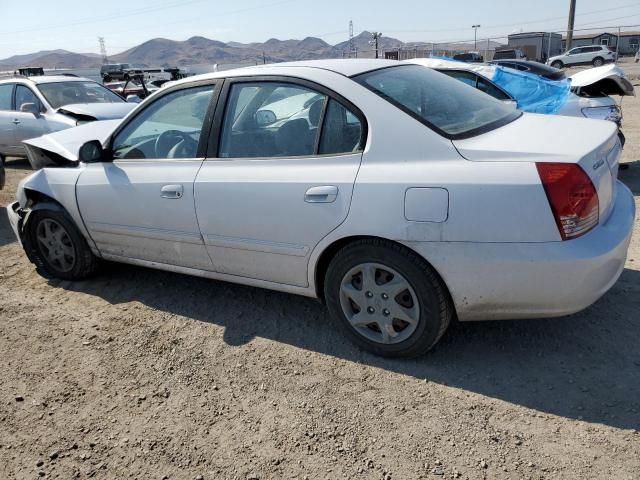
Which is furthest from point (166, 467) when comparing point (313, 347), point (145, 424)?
point (313, 347)

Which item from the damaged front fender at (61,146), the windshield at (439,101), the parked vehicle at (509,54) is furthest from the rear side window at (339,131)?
the parked vehicle at (509,54)

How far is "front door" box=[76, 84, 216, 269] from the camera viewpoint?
136 inches

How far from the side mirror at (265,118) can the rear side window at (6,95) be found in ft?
26.9

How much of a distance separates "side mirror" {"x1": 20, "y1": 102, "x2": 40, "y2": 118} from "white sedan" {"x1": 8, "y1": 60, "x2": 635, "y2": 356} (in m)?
5.90

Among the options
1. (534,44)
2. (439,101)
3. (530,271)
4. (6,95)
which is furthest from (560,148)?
(534,44)

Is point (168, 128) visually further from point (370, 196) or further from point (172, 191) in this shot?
point (370, 196)

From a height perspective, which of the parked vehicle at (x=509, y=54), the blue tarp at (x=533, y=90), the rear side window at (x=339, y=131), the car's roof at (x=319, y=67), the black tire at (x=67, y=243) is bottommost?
the parked vehicle at (x=509, y=54)

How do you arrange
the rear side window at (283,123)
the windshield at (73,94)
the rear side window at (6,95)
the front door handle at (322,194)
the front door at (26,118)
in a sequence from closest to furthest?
the front door handle at (322,194) → the rear side window at (283,123) → the front door at (26,118) → the windshield at (73,94) → the rear side window at (6,95)

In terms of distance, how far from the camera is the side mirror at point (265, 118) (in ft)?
10.8

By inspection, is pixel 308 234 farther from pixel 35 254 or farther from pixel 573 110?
pixel 573 110

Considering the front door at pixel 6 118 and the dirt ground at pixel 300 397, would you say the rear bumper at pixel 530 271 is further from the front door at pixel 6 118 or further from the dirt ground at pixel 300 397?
the front door at pixel 6 118

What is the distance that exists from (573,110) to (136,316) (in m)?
5.84

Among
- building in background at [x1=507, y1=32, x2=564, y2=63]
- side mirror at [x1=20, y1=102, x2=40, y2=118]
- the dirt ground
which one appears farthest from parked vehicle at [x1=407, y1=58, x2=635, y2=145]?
building in background at [x1=507, y1=32, x2=564, y2=63]

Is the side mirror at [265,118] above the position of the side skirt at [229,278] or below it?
above
